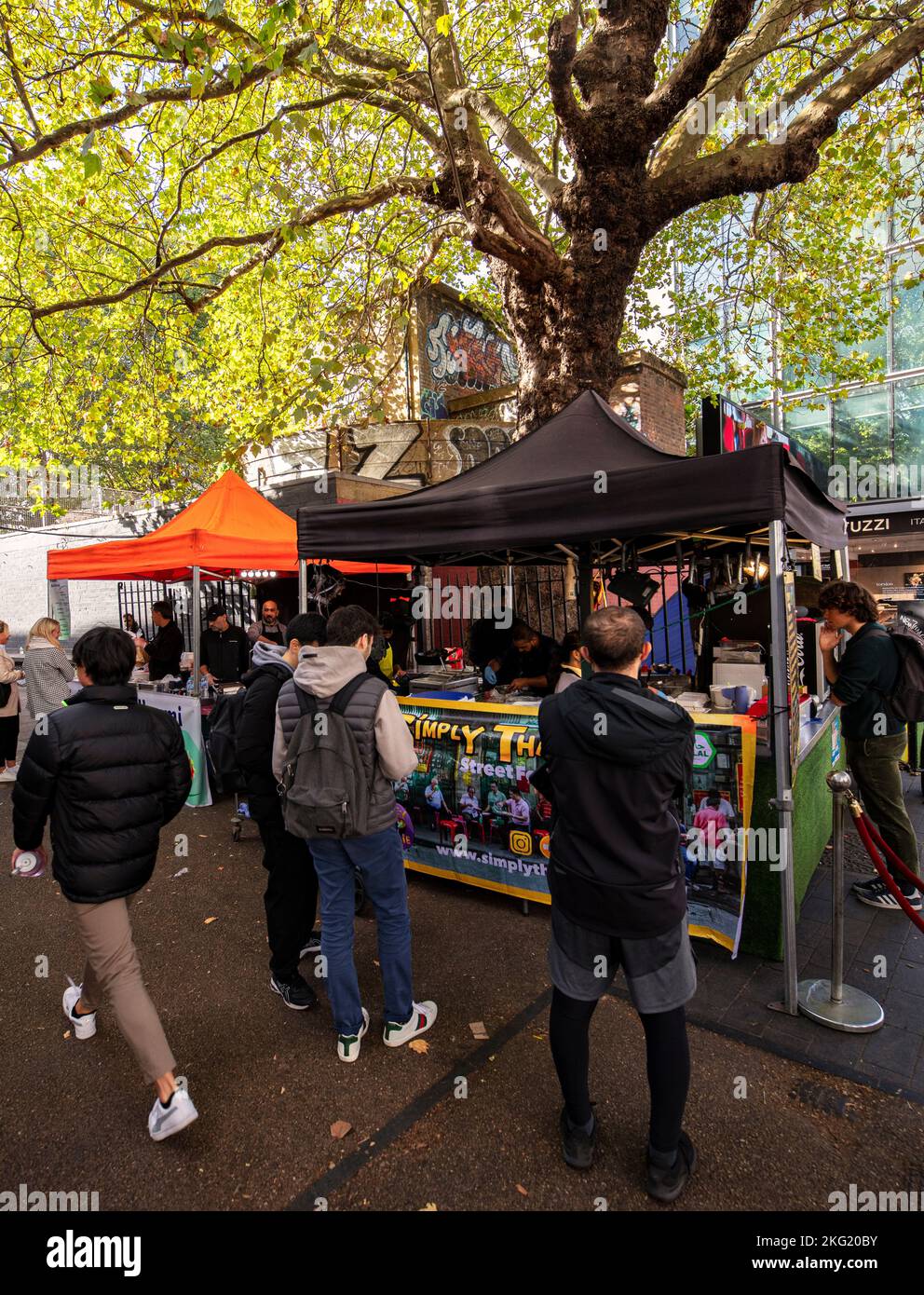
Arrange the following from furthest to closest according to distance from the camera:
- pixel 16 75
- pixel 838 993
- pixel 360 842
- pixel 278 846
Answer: pixel 16 75 < pixel 278 846 < pixel 838 993 < pixel 360 842

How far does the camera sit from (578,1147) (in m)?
2.37

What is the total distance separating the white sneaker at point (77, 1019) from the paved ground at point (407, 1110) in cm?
6

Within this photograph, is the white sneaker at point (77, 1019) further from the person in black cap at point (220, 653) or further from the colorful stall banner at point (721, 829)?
the person in black cap at point (220, 653)

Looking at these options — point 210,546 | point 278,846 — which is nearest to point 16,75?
point 210,546

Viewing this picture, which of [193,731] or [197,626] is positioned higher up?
[197,626]

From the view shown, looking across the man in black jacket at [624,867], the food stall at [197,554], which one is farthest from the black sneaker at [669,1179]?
the food stall at [197,554]

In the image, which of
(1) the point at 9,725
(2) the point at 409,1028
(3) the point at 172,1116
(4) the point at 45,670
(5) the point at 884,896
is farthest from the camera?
(1) the point at 9,725

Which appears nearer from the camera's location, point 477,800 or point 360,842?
point 360,842

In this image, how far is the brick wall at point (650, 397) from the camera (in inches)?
472

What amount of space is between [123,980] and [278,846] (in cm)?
92

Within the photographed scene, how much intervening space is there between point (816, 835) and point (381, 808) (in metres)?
3.39
